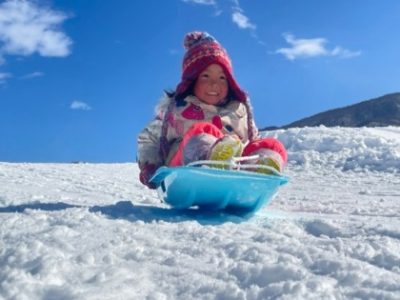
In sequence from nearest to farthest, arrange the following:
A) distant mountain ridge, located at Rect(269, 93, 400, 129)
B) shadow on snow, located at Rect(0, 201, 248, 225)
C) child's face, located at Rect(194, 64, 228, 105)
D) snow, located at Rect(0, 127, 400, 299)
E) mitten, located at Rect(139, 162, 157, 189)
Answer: snow, located at Rect(0, 127, 400, 299), shadow on snow, located at Rect(0, 201, 248, 225), mitten, located at Rect(139, 162, 157, 189), child's face, located at Rect(194, 64, 228, 105), distant mountain ridge, located at Rect(269, 93, 400, 129)

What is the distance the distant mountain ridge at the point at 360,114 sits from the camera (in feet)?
73.9

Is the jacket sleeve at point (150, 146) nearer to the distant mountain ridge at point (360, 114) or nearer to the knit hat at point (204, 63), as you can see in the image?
the knit hat at point (204, 63)

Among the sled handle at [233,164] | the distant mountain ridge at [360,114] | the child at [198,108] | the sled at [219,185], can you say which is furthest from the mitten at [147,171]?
the distant mountain ridge at [360,114]

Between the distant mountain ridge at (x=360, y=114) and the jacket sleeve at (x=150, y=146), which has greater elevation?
the distant mountain ridge at (x=360, y=114)

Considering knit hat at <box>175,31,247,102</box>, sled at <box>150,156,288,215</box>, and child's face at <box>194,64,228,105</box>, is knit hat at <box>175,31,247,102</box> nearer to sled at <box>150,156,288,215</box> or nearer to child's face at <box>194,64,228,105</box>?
child's face at <box>194,64,228,105</box>

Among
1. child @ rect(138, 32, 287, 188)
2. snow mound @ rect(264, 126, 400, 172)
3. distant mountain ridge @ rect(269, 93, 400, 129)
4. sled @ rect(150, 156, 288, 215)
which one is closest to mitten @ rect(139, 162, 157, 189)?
child @ rect(138, 32, 287, 188)

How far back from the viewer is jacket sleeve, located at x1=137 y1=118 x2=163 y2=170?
3.55m

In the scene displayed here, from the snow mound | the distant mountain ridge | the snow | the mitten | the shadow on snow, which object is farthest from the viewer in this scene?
the distant mountain ridge

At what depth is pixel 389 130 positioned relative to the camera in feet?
34.6

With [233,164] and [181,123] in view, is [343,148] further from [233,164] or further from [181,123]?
[233,164]

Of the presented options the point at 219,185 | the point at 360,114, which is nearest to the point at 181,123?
the point at 219,185

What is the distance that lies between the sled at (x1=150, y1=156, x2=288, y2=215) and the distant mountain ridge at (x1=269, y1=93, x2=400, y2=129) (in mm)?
19441

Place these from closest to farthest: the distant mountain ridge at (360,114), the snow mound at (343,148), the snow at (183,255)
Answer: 1. the snow at (183,255)
2. the snow mound at (343,148)
3. the distant mountain ridge at (360,114)

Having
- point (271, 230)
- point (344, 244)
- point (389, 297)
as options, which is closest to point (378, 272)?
point (389, 297)
